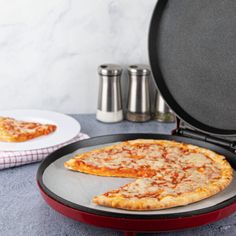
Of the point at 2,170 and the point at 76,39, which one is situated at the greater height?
the point at 76,39

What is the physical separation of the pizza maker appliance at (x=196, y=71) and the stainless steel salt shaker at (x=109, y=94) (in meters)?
0.39

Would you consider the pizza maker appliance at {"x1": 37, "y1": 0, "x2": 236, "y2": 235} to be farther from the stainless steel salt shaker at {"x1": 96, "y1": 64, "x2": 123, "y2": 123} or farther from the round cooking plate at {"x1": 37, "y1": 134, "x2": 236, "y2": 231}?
the stainless steel salt shaker at {"x1": 96, "y1": 64, "x2": 123, "y2": 123}

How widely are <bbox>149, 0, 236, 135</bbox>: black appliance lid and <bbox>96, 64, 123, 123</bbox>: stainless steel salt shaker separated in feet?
1.27

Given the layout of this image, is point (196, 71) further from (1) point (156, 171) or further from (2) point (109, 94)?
(2) point (109, 94)

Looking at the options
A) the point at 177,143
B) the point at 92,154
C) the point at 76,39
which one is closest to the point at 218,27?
the point at 177,143

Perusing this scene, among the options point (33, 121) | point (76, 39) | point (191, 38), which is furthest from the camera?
point (76, 39)

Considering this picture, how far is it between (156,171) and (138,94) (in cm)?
72

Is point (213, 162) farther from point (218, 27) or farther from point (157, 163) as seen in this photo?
point (218, 27)

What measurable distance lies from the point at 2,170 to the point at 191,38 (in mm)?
754

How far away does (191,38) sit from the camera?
1.77 meters

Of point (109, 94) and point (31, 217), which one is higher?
point (109, 94)

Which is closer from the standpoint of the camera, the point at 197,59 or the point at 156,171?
the point at 156,171

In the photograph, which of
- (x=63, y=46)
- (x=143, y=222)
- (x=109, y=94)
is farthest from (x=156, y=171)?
(x=63, y=46)

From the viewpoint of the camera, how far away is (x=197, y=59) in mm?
1765
